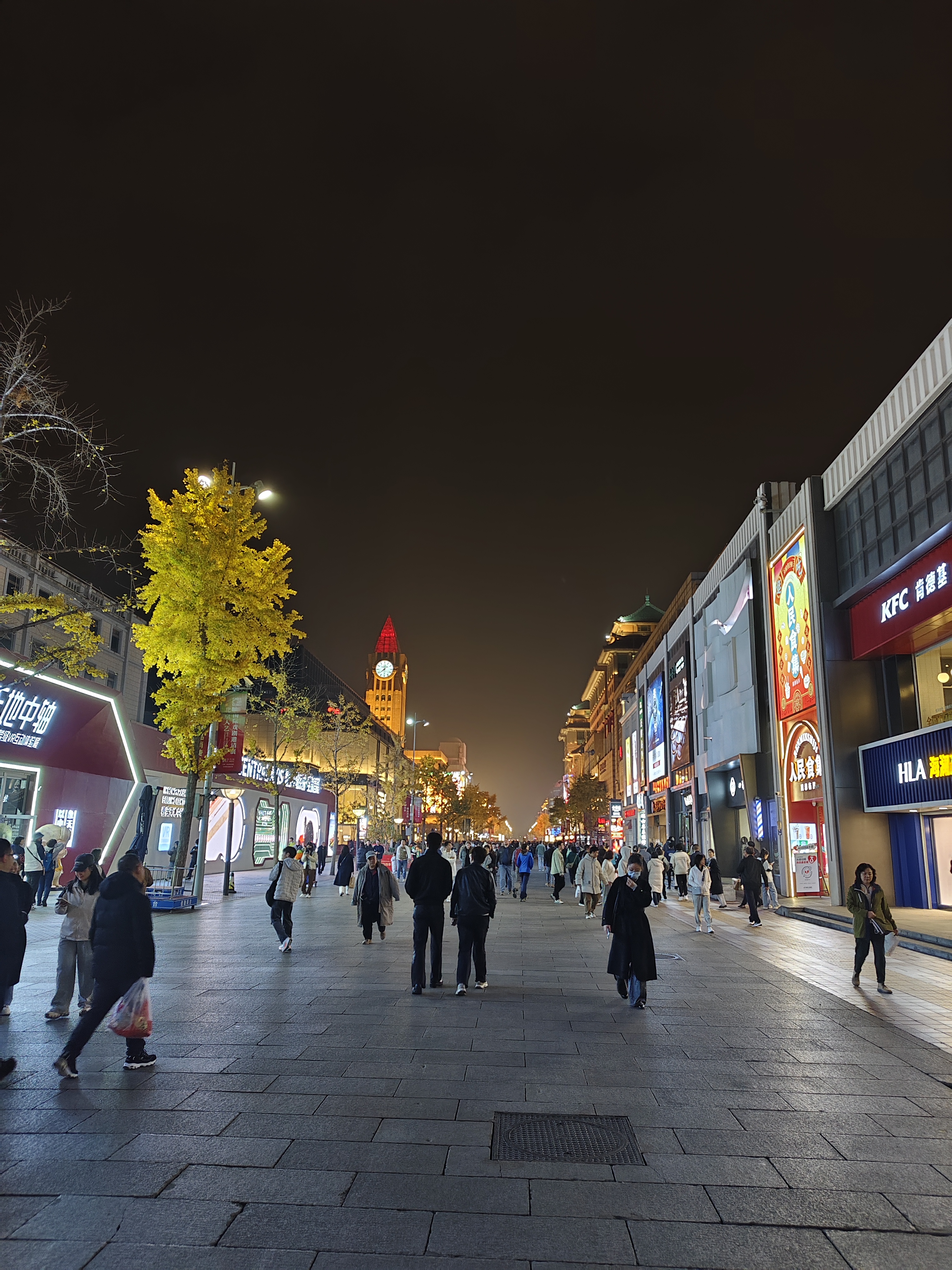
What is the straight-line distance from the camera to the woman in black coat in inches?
378

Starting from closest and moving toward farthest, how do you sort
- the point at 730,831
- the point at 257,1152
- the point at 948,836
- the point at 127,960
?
the point at 257,1152, the point at 127,960, the point at 948,836, the point at 730,831

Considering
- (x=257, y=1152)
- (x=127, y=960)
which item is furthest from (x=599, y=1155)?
(x=127, y=960)

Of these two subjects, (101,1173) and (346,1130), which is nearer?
(101,1173)

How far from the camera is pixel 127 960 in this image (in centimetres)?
660

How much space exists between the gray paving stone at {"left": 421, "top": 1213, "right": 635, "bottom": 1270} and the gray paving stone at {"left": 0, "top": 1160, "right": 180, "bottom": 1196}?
5.34 ft

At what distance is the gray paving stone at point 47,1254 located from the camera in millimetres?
3613

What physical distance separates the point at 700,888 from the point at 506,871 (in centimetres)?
1329

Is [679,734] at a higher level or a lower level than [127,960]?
higher

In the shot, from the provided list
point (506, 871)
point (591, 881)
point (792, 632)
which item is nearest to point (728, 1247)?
point (591, 881)

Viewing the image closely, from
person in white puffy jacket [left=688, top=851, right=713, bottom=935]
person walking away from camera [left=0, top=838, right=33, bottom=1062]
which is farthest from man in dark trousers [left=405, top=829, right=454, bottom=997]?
person in white puffy jacket [left=688, top=851, right=713, bottom=935]

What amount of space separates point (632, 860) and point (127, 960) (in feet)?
19.6

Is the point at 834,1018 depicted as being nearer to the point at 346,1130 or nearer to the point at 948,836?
the point at 346,1130

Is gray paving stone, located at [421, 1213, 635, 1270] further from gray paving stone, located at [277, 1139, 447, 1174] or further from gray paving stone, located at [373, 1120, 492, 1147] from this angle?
gray paving stone, located at [373, 1120, 492, 1147]

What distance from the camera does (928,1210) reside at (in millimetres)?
4316
